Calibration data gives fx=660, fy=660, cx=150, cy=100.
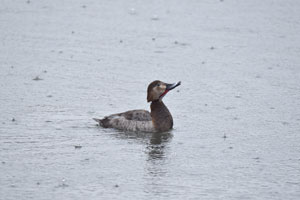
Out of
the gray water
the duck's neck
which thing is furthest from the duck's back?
the gray water

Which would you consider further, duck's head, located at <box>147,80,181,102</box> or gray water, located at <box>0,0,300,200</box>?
duck's head, located at <box>147,80,181,102</box>

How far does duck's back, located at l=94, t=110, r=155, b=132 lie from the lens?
11.9 metres

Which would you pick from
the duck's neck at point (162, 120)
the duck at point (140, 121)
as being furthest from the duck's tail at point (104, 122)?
the duck's neck at point (162, 120)

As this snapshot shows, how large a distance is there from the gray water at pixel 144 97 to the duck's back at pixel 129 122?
25 centimetres

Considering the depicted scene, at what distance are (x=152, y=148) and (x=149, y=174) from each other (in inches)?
52.3

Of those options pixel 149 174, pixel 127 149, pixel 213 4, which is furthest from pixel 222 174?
pixel 213 4

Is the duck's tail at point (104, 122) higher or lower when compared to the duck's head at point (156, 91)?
lower

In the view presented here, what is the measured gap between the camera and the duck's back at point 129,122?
11.9 m

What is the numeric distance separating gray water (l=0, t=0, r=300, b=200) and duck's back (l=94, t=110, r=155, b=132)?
25cm

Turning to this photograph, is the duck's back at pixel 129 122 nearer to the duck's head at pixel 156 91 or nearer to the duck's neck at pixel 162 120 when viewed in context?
the duck's neck at pixel 162 120

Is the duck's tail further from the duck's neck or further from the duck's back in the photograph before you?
the duck's neck

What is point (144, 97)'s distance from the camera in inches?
544

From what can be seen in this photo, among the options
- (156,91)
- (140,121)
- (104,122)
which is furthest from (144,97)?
(104,122)

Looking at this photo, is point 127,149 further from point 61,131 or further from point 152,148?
point 61,131
